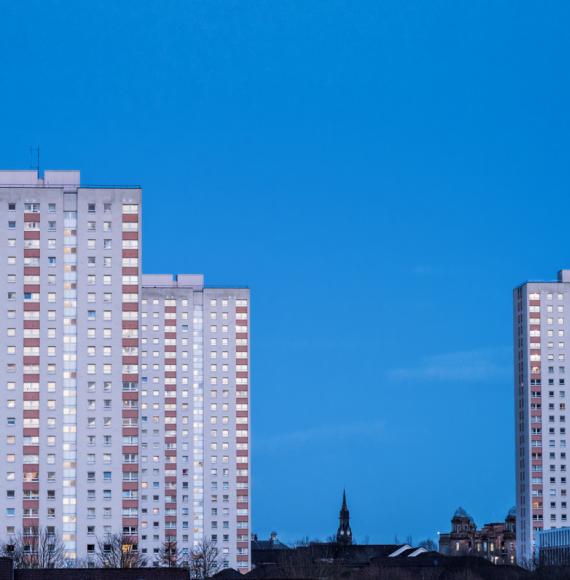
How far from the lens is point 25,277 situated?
5974 inches

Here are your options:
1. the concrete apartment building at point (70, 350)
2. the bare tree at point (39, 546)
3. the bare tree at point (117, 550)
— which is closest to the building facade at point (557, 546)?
the bare tree at point (117, 550)

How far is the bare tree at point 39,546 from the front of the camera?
454 ft

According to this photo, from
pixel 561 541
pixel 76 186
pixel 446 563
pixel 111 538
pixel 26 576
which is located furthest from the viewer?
pixel 561 541

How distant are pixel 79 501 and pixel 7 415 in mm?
12534

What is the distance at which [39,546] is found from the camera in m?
145

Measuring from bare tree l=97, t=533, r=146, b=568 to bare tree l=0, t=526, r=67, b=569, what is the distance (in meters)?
4.20

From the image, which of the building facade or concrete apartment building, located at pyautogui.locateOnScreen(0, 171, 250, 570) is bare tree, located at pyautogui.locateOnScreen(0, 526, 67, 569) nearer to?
concrete apartment building, located at pyautogui.locateOnScreen(0, 171, 250, 570)

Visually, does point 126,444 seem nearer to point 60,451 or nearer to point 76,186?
point 60,451

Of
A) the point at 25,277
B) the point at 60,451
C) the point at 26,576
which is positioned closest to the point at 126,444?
the point at 60,451

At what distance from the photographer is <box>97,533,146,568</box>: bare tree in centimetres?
14162

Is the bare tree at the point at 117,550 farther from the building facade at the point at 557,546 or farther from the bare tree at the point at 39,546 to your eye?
the building facade at the point at 557,546

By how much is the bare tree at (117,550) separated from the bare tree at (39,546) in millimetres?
4204

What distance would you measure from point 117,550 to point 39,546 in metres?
8.34

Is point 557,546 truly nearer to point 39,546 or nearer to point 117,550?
point 117,550
